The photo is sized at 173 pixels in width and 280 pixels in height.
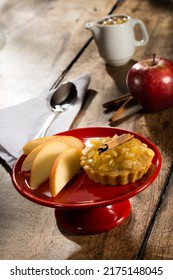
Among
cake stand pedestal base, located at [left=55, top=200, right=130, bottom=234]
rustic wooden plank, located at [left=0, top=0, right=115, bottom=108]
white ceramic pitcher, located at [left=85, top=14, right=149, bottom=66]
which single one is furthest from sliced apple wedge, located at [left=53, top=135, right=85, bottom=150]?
white ceramic pitcher, located at [left=85, top=14, right=149, bottom=66]

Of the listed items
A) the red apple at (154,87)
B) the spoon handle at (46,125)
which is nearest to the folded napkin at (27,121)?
the spoon handle at (46,125)

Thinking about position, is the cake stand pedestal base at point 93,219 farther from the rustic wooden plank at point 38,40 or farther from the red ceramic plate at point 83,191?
the rustic wooden plank at point 38,40

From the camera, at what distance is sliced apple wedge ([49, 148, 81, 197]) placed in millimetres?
953

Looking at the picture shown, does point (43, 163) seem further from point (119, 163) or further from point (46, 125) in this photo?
point (46, 125)

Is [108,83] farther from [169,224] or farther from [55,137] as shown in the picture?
[169,224]

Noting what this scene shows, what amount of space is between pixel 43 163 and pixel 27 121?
0.39 meters

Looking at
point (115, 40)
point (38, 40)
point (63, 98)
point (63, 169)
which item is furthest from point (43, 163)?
point (38, 40)

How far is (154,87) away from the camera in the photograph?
139 centimetres

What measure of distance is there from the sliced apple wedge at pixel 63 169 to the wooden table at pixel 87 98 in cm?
9

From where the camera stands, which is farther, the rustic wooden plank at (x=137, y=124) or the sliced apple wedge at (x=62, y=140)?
the sliced apple wedge at (x=62, y=140)

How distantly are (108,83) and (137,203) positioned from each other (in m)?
0.58

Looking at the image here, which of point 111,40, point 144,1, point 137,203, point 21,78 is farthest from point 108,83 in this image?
point 144,1

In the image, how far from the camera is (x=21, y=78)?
165 centimetres

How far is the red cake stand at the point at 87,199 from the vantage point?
918mm
